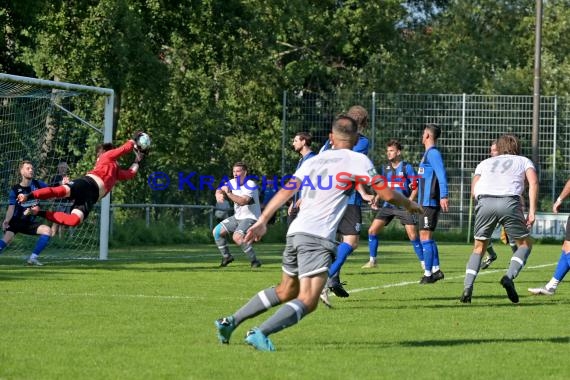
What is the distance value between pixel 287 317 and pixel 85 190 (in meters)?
9.71

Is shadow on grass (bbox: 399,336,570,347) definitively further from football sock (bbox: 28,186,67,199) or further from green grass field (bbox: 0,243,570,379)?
football sock (bbox: 28,186,67,199)

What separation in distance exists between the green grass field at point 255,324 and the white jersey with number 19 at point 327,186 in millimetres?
904

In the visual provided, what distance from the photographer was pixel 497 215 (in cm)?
1291

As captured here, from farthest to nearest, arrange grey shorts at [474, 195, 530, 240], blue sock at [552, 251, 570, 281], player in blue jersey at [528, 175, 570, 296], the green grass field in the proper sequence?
blue sock at [552, 251, 570, 281], player in blue jersey at [528, 175, 570, 296], grey shorts at [474, 195, 530, 240], the green grass field

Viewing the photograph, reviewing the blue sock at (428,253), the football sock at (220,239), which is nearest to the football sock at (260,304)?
the blue sock at (428,253)

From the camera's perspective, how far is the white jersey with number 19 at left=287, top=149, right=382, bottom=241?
8.85m

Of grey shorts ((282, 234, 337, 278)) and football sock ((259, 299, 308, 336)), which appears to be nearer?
football sock ((259, 299, 308, 336))

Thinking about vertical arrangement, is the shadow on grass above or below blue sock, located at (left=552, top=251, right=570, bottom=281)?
below

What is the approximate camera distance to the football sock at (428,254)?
15.8m

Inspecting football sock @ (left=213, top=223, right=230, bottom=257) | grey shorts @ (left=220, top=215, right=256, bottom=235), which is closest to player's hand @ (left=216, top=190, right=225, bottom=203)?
grey shorts @ (left=220, top=215, right=256, bottom=235)

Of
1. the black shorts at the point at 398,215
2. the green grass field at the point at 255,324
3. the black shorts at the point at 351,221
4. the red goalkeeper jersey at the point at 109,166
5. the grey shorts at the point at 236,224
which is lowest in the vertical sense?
the green grass field at the point at 255,324

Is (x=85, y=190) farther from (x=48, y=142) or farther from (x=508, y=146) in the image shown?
(x=508, y=146)

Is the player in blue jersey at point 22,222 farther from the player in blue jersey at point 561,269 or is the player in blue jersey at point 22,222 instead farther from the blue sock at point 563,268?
the blue sock at point 563,268

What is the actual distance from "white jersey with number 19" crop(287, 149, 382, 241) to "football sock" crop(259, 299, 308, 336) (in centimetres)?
53
